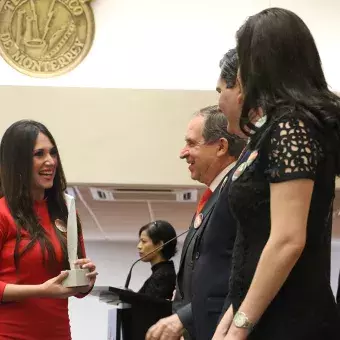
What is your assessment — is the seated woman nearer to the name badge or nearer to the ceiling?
the ceiling

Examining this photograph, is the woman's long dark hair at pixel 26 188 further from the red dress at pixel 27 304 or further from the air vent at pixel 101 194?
the air vent at pixel 101 194

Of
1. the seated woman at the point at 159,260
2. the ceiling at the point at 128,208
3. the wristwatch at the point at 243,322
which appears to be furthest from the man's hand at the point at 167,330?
the ceiling at the point at 128,208

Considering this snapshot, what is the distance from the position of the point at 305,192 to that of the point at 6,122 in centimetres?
359

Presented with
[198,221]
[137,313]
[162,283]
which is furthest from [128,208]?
[198,221]

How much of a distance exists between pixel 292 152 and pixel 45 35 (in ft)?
12.5

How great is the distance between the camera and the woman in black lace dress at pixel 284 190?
4.74 ft

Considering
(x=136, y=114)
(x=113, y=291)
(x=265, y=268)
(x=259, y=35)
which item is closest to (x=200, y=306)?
(x=265, y=268)

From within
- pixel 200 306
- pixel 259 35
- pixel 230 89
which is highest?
pixel 259 35

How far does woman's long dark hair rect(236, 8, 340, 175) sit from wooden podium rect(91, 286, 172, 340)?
233 cm

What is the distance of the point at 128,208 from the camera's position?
6641 mm

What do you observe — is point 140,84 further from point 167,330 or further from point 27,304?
point 167,330

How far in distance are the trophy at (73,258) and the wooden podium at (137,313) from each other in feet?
4.16

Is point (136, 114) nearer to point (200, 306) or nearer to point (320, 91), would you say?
point (200, 306)

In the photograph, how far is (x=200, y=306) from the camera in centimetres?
218
